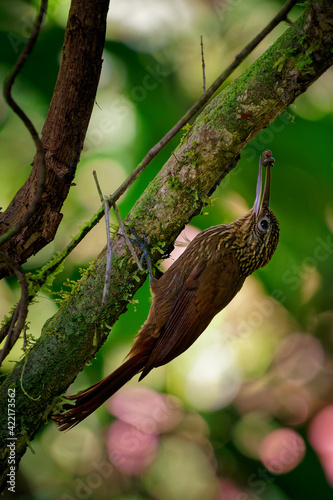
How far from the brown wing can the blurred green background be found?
2.01ft

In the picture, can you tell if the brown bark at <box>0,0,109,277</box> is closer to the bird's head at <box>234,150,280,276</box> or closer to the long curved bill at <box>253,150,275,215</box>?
the long curved bill at <box>253,150,275,215</box>

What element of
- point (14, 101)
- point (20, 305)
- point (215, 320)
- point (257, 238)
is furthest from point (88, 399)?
point (215, 320)

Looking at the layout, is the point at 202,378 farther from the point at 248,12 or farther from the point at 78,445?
the point at 248,12

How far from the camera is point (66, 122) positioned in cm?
132

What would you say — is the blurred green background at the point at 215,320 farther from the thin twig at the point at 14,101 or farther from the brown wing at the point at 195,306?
the thin twig at the point at 14,101

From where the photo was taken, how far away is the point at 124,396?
235cm

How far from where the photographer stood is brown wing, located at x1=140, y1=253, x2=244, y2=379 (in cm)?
157

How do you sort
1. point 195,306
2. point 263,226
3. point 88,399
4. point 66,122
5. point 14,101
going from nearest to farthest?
point 14,101
point 66,122
point 88,399
point 195,306
point 263,226

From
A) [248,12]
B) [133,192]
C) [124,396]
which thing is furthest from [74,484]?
[248,12]

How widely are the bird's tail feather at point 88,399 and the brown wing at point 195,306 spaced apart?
9cm

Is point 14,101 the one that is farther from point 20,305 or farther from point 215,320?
point 215,320

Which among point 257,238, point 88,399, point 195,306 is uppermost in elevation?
point 257,238

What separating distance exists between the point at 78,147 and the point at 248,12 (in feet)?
5.16

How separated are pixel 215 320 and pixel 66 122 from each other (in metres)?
1.43
